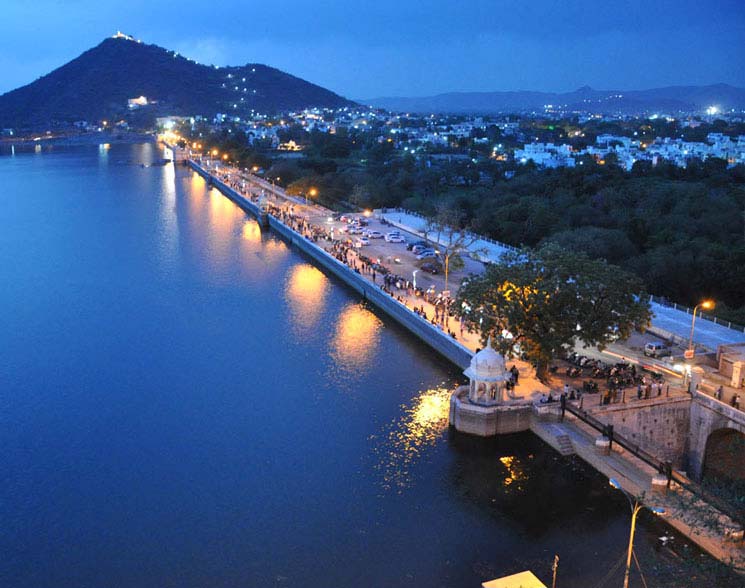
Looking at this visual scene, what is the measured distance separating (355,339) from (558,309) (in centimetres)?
1285

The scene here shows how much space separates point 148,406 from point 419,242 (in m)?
31.3

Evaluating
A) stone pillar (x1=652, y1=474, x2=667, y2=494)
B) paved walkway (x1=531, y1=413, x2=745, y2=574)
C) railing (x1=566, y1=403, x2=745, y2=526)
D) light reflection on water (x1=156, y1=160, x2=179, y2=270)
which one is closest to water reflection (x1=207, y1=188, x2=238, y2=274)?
light reflection on water (x1=156, y1=160, x2=179, y2=270)

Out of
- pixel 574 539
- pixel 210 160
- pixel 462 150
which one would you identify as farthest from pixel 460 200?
pixel 210 160

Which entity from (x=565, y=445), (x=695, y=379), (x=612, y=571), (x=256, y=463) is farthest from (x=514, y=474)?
(x=256, y=463)

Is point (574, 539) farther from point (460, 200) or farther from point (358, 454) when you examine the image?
point (460, 200)

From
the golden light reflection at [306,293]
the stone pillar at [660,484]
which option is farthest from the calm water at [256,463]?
A: the stone pillar at [660,484]

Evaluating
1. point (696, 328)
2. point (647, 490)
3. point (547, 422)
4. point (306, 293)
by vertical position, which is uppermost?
point (696, 328)

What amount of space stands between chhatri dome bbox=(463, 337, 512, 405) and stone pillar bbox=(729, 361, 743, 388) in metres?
8.08

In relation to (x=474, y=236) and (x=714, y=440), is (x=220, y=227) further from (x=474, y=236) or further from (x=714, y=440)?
(x=714, y=440)

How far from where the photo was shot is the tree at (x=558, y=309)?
2622cm

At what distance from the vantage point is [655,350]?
28.9 meters

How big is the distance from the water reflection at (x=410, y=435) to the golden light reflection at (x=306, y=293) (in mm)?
11468

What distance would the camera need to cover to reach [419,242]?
55.6m

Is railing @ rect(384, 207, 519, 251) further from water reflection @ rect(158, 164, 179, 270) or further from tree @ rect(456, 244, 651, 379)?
water reflection @ rect(158, 164, 179, 270)
